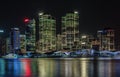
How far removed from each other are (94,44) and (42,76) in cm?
980

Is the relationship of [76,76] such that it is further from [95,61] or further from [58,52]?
[58,52]

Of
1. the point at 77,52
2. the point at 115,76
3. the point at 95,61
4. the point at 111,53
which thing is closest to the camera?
the point at 95,61

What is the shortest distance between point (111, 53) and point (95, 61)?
139393mm

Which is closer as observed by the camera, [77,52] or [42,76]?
[42,76]

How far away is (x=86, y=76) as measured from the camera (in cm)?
2664

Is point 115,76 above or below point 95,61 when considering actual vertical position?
below

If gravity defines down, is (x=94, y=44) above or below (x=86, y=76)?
above

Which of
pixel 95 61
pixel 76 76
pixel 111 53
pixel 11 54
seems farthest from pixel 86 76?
pixel 111 53

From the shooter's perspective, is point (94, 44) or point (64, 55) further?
point (64, 55)

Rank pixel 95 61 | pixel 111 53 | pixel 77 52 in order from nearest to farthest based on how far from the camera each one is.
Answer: pixel 95 61 → pixel 111 53 → pixel 77 52

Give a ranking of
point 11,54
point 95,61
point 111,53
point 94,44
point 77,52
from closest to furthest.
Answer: point 95,61, point 94,44, point 11,54, point 111,53, point 77,52

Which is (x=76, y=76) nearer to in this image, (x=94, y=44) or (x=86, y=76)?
(x=86, y=76)

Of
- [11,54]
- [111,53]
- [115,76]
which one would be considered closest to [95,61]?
[115,76]

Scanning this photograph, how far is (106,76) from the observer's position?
2680 cm
